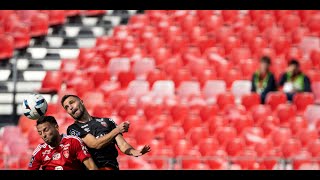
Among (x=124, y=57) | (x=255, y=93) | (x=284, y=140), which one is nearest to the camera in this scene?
(x=284, y=140)

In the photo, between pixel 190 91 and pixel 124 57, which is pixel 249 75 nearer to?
pixel 190 91

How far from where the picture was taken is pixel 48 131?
4734mm

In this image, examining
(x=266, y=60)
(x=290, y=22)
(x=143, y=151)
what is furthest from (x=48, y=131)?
(x=290, y=22)

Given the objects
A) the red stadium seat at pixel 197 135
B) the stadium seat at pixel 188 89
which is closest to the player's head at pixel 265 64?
the stadium seat at pixel 188 89

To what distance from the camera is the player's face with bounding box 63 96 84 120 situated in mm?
4855

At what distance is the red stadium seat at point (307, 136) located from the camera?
8.18 m

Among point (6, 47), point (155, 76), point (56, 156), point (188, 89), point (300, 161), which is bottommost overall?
point (56, 156)

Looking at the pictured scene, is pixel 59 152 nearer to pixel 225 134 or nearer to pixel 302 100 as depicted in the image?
pixel 225 134

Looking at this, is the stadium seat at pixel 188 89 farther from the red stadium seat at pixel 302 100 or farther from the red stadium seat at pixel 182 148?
the red stadium seat at pixel 302 100

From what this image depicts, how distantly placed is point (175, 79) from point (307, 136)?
63.4 inches

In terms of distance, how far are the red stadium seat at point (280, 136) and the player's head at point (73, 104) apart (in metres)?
3.59

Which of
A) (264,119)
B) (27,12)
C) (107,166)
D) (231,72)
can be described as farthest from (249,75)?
(107,166)

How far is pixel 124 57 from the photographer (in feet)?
31.2
